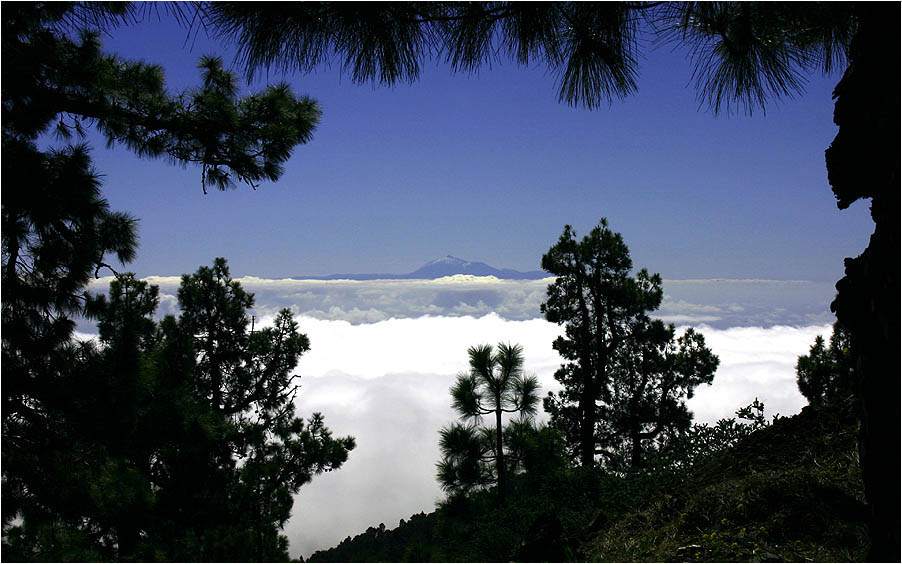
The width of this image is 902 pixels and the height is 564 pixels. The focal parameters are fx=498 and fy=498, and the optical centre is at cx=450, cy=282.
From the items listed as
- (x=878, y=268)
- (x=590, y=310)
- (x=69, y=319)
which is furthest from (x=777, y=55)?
(x=590, y=310)

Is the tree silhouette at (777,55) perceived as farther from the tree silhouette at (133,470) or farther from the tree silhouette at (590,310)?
the tree silhouette at (590,310)

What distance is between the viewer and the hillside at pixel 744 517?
3.94m

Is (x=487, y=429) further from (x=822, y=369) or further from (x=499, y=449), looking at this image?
(x=822, y=369)

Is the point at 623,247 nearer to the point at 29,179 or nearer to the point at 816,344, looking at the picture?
the point at 816,344

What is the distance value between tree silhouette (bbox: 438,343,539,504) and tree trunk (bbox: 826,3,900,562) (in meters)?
6.42

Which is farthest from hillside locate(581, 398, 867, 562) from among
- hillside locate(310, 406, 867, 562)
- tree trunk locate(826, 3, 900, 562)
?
tree trunk locate(826, 3, 900, 562)

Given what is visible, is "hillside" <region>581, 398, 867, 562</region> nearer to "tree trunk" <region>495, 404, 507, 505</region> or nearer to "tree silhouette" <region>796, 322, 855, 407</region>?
"tree trunk" <region>495, 404, 507, 505</region>

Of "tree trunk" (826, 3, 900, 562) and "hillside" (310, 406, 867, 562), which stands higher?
"tree trunk" (826, 3, 900, 562)

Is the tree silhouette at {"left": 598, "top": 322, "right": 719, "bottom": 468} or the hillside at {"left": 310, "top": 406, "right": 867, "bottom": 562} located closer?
the hillside at {"left": 310, "top": 406, "right": 867, "bottom": 562}

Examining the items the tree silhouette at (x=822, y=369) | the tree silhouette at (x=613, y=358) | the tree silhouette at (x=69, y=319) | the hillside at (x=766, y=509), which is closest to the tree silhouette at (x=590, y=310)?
the tree silhouette at (x=613, y=358)

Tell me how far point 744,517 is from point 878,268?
110 inches

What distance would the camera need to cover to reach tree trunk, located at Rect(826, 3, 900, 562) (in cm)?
259

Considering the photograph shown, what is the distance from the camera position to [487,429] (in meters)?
9.45

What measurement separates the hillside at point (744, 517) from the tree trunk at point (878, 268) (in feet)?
3.97
